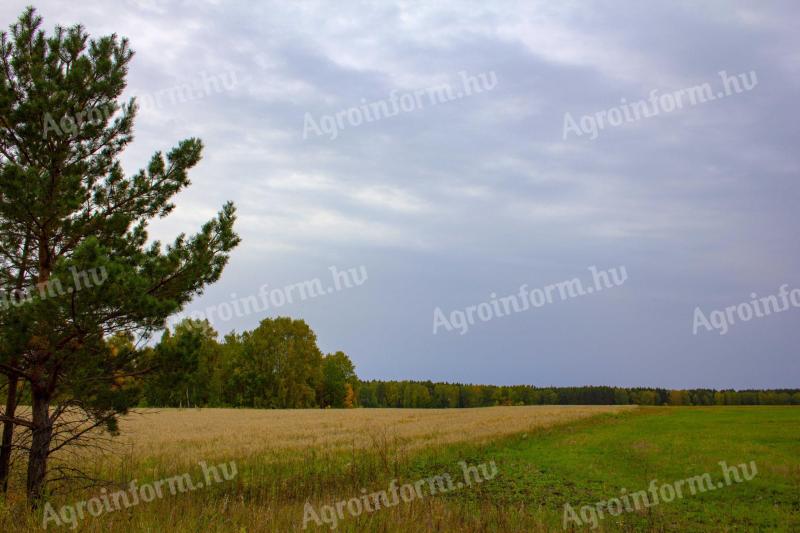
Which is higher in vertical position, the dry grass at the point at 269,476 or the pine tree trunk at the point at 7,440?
the pine tree trunk at the point at 7,440

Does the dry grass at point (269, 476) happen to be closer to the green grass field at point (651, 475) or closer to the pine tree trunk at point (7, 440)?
the pine tree trunk at point (7, 440)

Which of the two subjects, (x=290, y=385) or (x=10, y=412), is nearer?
(x=10, y=412)

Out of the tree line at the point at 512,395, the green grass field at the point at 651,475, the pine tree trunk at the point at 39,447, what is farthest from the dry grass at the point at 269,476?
the tree line at the point at 512,395

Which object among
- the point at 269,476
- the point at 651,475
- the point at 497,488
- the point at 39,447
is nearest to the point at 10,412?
the point at 39,447

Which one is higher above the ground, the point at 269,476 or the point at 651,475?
the point at 269,476

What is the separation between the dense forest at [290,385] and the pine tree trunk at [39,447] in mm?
1492

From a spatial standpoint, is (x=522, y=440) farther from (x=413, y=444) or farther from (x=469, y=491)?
(x=469, y=491)

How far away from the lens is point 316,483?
546 inches

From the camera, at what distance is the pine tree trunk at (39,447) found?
930 centimetres

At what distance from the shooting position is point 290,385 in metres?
77.8

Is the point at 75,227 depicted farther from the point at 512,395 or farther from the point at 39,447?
the point at 512,395

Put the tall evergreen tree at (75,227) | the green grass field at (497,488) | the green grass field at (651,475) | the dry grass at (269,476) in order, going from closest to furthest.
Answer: the dry grass at (269,476) → the green grass field at (497,488) → the tall evergreen tree at (75,227) → the green grass field at (651,475)

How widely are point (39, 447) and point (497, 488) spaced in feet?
37.1

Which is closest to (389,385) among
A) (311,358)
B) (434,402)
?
(434,402)
